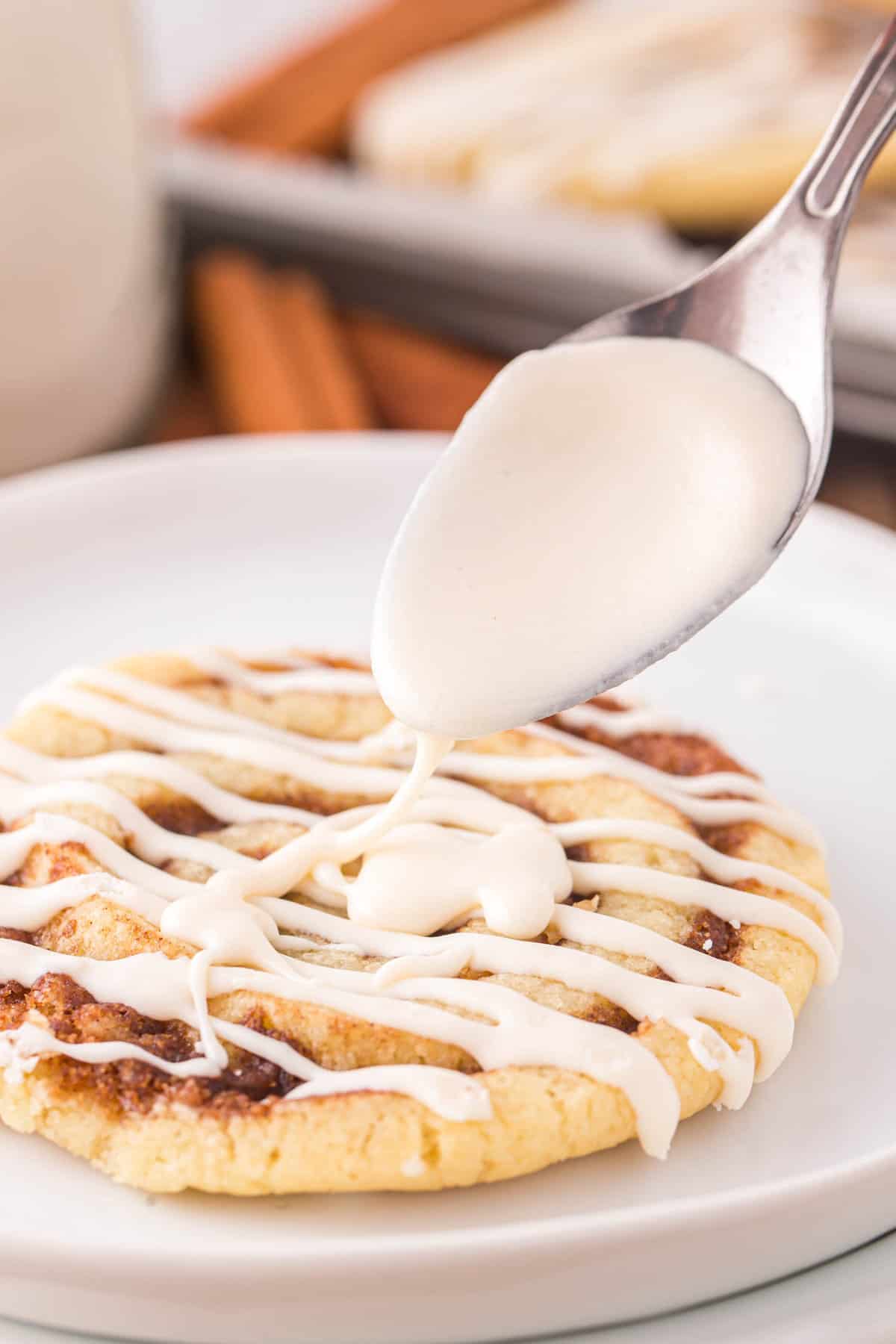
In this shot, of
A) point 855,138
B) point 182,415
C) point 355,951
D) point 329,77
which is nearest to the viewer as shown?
point 355,951

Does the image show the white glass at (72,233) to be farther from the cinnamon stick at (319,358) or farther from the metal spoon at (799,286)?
the metal spoon at (799,286)

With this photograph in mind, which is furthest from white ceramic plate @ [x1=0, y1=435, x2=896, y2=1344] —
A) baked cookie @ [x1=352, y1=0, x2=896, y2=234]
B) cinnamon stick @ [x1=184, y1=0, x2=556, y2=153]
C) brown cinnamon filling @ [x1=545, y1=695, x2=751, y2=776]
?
cinnamon stick @ [x1=184, y1=0, x2=556, y2=153]

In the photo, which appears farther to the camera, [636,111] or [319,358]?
[636,111]

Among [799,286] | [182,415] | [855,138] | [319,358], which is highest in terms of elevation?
[855,138]

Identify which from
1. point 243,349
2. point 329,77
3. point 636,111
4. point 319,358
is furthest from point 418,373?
point 329,77

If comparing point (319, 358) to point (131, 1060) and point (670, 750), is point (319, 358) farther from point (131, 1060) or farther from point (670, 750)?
point (131, 1060)

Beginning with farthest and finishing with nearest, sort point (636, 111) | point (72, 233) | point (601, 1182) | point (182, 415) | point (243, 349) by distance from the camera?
point (636, 111) → point (182, 415) → point (243, 349) → point (72, 233) → point (601, 1182)

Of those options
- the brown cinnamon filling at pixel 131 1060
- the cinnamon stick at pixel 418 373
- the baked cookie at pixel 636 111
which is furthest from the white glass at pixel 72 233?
the brown cinnamon filling at pixel 131 1060
